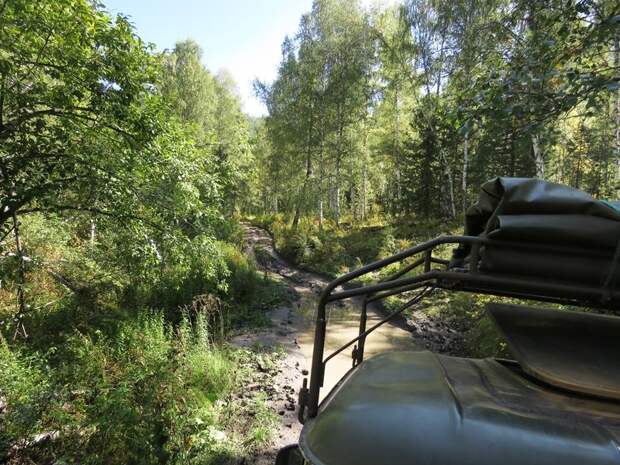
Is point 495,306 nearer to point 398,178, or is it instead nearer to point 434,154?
point 434,154

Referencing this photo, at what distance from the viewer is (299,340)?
8680mm

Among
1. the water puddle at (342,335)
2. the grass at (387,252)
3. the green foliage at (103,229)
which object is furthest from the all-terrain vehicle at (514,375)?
the water puddle at (342,335)

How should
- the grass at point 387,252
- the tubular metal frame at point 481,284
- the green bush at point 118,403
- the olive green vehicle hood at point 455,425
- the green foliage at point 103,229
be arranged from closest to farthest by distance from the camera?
the olive green vehicle hood at point 455,425
the tubular metal frame at point 481,284
the green bush at point 118,403
the green foliage at point 103,229
the grass at point 387,252

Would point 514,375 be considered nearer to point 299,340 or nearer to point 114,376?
point 114,376

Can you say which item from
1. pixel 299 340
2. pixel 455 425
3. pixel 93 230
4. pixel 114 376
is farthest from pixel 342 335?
pixel 455 425

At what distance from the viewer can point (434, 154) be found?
61.9ft

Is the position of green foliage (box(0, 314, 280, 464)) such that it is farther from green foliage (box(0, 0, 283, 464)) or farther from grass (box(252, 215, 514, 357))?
grass (box(252, 215, 514, 357))

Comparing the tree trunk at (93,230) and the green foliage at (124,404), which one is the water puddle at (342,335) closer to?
the green foliage at (124,404)

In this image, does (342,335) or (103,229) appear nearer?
(103,229)

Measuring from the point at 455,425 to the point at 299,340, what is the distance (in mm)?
7662

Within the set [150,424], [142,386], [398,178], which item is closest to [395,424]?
[150,424]

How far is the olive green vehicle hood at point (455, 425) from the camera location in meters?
1.20

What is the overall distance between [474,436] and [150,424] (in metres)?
3.84

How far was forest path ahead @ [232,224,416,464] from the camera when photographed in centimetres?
527
